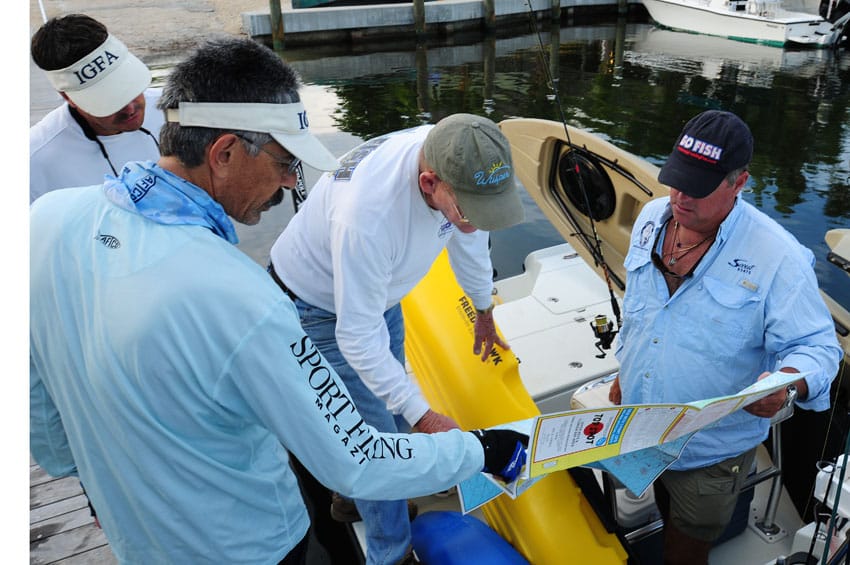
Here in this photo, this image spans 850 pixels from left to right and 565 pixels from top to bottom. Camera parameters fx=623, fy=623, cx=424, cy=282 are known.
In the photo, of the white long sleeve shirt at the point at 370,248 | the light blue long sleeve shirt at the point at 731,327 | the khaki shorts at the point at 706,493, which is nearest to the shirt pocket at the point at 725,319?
the light blue long sleeve shirt at the point at 731,327

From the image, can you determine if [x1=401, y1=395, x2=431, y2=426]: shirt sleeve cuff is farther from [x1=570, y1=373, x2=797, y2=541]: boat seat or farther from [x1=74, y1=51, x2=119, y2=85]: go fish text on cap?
[x1=74, y1=51, x2=119, y2=85]: go fish text on cap

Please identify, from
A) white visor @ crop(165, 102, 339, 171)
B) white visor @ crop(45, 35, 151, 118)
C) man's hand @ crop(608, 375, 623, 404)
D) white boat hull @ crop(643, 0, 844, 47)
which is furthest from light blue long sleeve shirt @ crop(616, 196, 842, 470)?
white boat hull @ crop(643, 0, 844, 47)

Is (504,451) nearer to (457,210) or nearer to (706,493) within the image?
(457,210)

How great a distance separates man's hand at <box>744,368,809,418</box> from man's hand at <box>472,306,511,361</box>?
3.83 feet

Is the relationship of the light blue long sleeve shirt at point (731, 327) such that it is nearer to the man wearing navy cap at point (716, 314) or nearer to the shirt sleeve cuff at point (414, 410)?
the man wearing navy cap at point (716, 314)

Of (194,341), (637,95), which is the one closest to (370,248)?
(194,341)

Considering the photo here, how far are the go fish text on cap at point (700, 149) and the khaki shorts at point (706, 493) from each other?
3.31 feet

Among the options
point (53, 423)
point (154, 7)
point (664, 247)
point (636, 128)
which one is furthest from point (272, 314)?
point (154, 7)

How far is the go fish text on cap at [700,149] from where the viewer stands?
1.95 metres

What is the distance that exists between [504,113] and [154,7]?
17988 mm

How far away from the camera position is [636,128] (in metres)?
12.7

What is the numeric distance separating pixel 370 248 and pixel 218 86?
727 millimetres

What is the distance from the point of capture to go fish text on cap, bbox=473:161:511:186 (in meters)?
1.74

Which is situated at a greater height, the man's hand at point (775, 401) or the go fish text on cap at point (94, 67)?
the go fish text on cap at point (94, 67)
